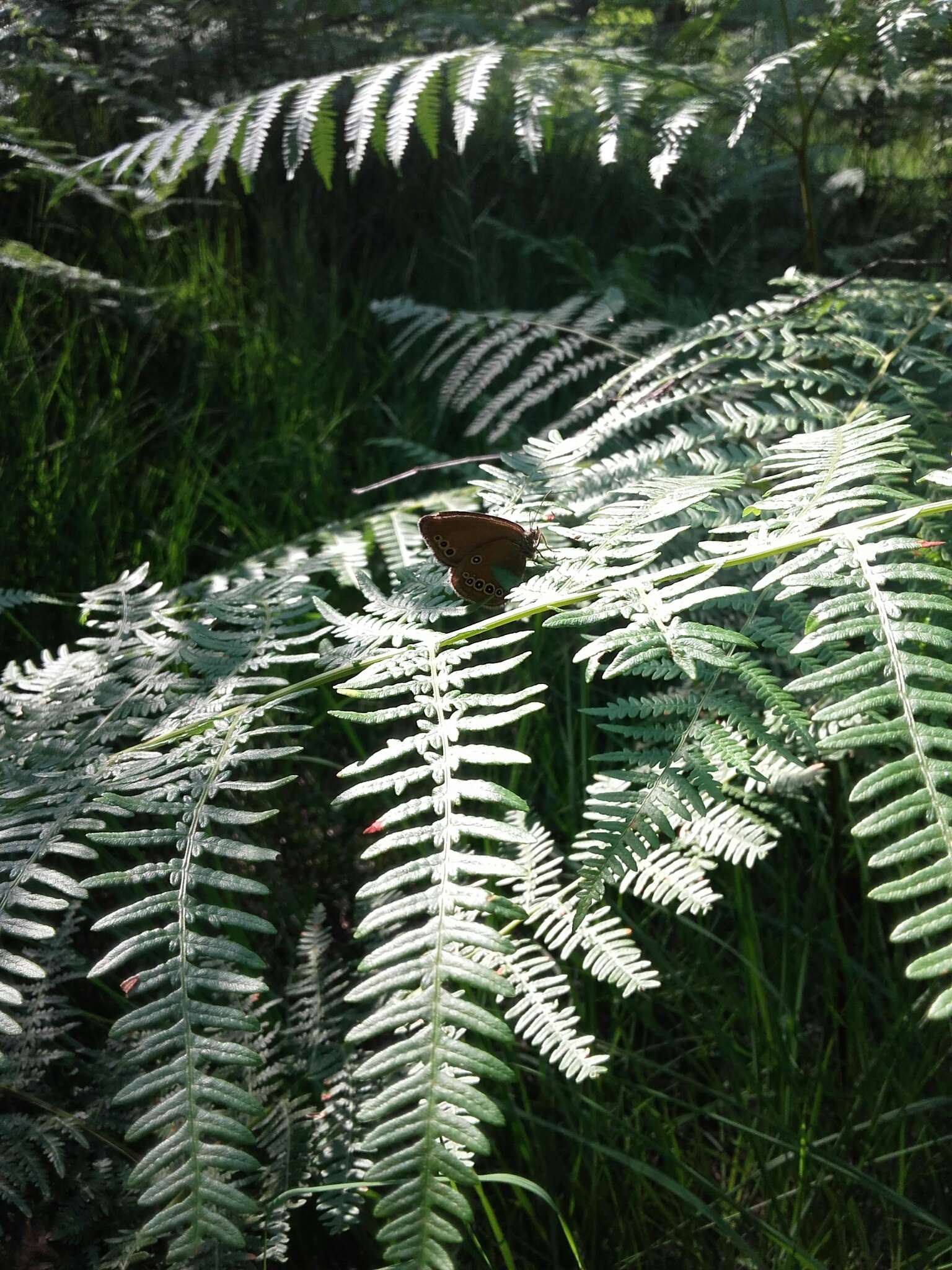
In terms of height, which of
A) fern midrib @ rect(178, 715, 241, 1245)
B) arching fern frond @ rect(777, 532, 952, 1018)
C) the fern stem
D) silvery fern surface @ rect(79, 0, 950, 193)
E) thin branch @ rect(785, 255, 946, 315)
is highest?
silvery fern surface @ rect(79, 0, 950, 193)

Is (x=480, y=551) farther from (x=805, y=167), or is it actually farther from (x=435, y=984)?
(x=805, y=167)

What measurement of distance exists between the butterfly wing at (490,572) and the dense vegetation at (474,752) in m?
0.04

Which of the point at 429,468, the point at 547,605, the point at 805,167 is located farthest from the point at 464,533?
A: the point at 805,167

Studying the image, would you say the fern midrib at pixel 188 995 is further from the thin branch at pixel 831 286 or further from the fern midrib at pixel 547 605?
the thin branch at pixel 831 286

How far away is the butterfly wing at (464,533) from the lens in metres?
1.19

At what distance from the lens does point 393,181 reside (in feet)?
14.5

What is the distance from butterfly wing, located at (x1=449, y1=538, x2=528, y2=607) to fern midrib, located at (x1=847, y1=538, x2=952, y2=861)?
0.41m

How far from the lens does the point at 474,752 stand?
2.96 feet

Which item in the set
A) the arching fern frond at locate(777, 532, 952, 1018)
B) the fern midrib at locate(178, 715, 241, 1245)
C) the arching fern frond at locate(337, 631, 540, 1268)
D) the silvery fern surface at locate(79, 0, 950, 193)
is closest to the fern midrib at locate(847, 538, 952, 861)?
the arching fern frond at locate(777, 532, 952, 1018)

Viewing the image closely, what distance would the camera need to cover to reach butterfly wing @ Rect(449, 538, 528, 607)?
1.22 meters

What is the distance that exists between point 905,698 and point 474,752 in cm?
40

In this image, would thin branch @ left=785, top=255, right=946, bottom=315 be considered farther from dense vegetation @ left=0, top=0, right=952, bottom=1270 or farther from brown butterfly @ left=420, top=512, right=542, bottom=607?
brown butterfly @ left=420, top=512, right=542, bottom=607

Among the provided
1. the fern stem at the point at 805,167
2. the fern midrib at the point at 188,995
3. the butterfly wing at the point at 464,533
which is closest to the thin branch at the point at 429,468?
the butterfly wing at the point at 464,533

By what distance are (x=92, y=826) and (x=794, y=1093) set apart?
1.18m
